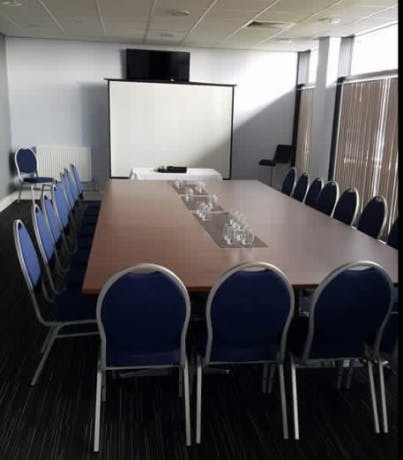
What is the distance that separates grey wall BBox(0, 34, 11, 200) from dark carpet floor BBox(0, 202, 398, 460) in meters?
5.08

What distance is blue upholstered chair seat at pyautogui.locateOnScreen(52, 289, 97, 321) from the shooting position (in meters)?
2.68

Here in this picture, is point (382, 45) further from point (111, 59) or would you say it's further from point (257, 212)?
point (111, 59)

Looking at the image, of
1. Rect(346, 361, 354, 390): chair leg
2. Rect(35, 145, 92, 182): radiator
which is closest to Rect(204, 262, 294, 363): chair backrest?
Rect(346, 361, 354, 390): chair leg

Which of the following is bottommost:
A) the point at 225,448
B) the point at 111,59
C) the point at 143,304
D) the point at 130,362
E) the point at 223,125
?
the point at 225,448

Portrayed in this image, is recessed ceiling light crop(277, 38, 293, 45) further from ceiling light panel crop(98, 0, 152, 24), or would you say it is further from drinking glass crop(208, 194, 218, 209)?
drinking glass crop(208, 194, 218, 209)

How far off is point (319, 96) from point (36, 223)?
5.70 m

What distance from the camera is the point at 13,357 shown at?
10.0ft

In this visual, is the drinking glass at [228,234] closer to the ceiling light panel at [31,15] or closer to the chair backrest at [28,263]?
the chair backrest at [28,263]

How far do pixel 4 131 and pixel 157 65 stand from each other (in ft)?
9.27

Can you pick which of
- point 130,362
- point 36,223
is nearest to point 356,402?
point 130,362

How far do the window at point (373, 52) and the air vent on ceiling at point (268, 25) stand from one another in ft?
4.23

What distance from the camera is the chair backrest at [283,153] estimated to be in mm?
8531

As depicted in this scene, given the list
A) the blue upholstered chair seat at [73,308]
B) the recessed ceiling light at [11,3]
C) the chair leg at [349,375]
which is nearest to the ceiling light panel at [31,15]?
the recessed ceiling light at [11,3]

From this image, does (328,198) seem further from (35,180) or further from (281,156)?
(35,180)
